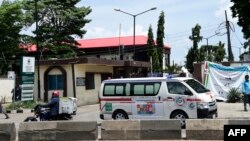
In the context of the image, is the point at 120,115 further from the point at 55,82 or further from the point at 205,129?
the point at 55,82

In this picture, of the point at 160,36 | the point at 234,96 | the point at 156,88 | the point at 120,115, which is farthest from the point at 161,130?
the point at 160,36

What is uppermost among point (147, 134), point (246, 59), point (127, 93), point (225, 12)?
point (225, 12)

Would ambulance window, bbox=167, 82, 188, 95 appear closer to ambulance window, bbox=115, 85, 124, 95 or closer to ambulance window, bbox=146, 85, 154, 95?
ambulance window, bbox=146, 85, 154, 95

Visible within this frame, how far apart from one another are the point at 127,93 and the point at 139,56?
51.9 m

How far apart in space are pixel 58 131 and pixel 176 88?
17.3 ft

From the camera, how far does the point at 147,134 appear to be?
14.5 meters

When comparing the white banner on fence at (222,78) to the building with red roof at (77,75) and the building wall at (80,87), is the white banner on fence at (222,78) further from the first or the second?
the building wall at (80,87)

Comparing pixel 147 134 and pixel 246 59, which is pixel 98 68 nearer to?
pixel 246 59

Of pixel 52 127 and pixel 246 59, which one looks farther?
pixel 246 59

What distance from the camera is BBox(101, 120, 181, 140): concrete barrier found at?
14375mm

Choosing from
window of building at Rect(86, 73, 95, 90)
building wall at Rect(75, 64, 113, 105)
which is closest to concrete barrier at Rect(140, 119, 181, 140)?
building wall at Rect(75, 64, 113, 105)

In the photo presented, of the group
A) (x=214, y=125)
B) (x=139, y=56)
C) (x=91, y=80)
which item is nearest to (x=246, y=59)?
(x=91, y=80)

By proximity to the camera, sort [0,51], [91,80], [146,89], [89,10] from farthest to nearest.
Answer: [89,10] → [0,51] → [91,80] → [146,89]

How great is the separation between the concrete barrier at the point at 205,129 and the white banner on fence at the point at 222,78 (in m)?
17.7
